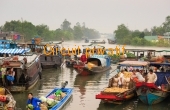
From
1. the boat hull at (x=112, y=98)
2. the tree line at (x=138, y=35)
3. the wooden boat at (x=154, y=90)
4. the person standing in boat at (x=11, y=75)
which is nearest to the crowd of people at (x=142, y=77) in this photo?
the wooden boat at (x=154, y=90)

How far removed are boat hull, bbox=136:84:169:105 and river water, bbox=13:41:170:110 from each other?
0.28m

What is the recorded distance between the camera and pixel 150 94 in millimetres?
14711

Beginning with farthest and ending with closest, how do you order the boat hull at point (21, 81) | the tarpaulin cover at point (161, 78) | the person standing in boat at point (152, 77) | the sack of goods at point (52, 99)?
the boat hull at point (21, 81), the tarpaulin cover at point (161, 78), the person standing in boat at point (152, 77), the sack of goods at point (52, 99)

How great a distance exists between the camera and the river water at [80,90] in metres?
15.2

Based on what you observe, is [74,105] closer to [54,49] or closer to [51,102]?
[51,102]

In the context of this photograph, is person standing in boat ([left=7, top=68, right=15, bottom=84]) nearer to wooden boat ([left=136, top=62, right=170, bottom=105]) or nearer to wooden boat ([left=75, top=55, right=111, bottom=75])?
wooden boat ([left=136, top=62, right=170, bottom=105])

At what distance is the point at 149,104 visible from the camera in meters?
15.2

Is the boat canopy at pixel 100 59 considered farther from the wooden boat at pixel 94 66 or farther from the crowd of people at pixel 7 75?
the crowd of people at pixel 7 75

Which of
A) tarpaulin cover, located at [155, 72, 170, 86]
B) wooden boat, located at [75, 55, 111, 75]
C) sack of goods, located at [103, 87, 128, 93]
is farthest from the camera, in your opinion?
wooden boat, located at [75, 55, 111, 75]

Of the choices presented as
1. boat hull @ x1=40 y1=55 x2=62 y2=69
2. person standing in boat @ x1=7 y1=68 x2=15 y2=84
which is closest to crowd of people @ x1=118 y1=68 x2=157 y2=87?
person standing in boat @ x1=7 y1=68 x2=15 y2=84

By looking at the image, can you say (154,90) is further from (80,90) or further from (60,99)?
(80,90)

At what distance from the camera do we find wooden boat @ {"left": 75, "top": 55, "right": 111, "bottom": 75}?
80.2 feet

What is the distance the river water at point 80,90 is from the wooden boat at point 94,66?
45cm

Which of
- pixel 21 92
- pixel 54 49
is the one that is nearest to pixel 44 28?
pixel 54 49
